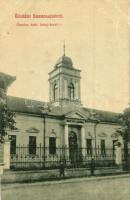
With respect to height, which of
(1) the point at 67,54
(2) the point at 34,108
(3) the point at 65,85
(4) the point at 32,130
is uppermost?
(3) the point at 65,85

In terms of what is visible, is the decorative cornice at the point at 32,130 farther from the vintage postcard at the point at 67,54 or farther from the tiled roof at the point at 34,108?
the vintage postcard at the point at 67,54

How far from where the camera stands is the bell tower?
11.7m

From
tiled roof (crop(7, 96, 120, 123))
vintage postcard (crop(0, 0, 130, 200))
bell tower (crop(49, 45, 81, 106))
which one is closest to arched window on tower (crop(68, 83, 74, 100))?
bell tower (crop(49, 45, 81, 106))

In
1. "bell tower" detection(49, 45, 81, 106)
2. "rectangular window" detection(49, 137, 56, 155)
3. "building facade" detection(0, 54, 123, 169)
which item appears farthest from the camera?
"bell tower" detection(49, 45, 81, 106)

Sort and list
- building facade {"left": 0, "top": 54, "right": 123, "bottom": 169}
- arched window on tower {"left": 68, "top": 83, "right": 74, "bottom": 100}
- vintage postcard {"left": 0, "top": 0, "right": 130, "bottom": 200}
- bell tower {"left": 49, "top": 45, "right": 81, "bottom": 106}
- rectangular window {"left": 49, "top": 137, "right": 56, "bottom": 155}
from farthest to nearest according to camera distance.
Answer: arched window on tower {"left": 68, "top": 83, "right": 74, "bottom": 100}
bell tower {"left": 49, "top": 45, "right": 81, "bottom": 106}
rectangular window {"left": 49, "top": 137, "right": 56, "bottom": 155}
building facade {"left": 0, "top": 54, "right": 123, "bottom": 169}
vintage postcard {"left": 0, "top": 0, "right": 130, "bottom": 200}

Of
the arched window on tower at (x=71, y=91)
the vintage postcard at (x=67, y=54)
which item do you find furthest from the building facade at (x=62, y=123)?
the vintage postcard at (x=67, y=54)

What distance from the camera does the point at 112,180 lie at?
5430 millimetres

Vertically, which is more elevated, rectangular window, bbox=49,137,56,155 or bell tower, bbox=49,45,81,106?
bell tower, bbox=49,45,81,106

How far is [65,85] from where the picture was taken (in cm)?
1182

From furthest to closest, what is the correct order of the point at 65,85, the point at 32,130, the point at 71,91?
1. the point at 71,91
2. the point at 65,85
3. the point at 32,130

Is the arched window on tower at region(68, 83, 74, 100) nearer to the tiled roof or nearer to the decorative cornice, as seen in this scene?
the tiled roof

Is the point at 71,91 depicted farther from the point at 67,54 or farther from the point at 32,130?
the point at 67,54

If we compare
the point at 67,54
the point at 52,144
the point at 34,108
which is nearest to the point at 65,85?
the point at 34,108

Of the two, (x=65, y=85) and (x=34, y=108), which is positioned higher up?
(x=65, y=85)
